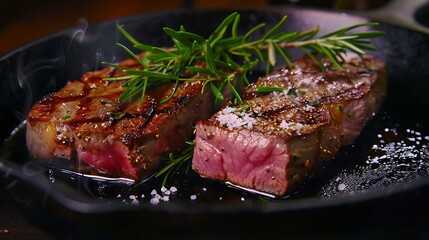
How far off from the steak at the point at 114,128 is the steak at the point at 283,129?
0.17 meters

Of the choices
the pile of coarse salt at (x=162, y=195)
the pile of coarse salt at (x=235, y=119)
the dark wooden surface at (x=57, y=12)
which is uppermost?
the pile of coarse salt at (x=235, y=119)

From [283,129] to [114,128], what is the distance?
0.64m

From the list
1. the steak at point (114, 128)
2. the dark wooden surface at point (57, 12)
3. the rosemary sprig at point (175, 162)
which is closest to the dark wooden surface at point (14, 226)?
the steak at point (114, 128)

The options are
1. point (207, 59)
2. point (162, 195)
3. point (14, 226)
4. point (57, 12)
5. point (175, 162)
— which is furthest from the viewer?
point (57, 12)

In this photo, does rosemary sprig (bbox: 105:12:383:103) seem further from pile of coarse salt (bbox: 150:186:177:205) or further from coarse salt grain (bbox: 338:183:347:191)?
coarse salt grain (bbox: 338:183:347:191)

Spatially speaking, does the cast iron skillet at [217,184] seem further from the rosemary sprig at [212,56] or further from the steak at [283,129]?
the rosemary sprig at [212,56]

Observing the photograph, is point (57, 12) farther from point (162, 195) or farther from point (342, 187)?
point (342, 187)

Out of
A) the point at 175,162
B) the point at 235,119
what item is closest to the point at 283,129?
the point at 235,119

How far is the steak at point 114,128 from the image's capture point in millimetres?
2109

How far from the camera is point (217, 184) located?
7.00 ft

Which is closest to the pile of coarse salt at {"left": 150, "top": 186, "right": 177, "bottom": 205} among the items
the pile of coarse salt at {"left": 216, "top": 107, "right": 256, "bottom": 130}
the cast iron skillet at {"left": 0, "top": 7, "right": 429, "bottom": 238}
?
the cast iron skillet at {"left": 0, "top": 7, "right": 429, "bottom": 238}

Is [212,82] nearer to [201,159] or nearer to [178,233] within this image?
[201,159]

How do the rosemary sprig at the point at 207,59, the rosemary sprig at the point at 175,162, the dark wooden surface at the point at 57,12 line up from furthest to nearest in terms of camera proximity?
the dark wooden surface at the point at 57,12, the rosemary sprig at the point at 207,59, the rosemary sprig at the point at 175,162

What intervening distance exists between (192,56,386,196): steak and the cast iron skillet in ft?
0.22
